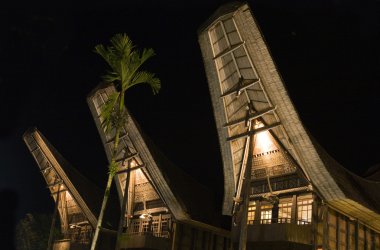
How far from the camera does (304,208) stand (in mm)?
24844

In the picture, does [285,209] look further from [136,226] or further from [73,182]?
[73,182]

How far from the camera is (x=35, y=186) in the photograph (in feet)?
227

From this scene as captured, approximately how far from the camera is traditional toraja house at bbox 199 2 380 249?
22.8 m

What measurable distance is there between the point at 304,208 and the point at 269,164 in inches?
129

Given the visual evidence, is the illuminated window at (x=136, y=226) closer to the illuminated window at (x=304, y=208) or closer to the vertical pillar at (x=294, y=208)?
the vertical pillar at (x=294, y=208)

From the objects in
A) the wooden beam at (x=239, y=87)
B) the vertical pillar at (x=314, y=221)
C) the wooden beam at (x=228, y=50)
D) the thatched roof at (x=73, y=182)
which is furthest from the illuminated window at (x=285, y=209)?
the thatched roof at (x=73, y=182)

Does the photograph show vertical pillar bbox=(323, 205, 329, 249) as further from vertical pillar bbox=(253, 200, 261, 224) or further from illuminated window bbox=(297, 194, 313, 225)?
vertical pillar bbox=(253, 200, 261, 224)

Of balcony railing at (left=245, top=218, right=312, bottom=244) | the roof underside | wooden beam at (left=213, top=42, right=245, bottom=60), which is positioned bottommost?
balcony railing at (left=245, top=218, right=312, bottom=244)

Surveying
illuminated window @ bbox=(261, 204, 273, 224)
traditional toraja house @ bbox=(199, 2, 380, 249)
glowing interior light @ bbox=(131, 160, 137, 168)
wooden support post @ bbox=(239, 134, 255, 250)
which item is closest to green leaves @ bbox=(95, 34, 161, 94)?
traditional toraja house @ bbox=(199, 2, 380, 249)

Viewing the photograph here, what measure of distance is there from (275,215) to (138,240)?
10.2 m

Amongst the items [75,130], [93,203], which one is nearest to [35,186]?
[75,130]

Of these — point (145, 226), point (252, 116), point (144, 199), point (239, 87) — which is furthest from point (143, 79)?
point (145, 226)

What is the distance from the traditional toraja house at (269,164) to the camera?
897 inches

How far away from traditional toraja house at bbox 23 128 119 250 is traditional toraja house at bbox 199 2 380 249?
53.2 ft
